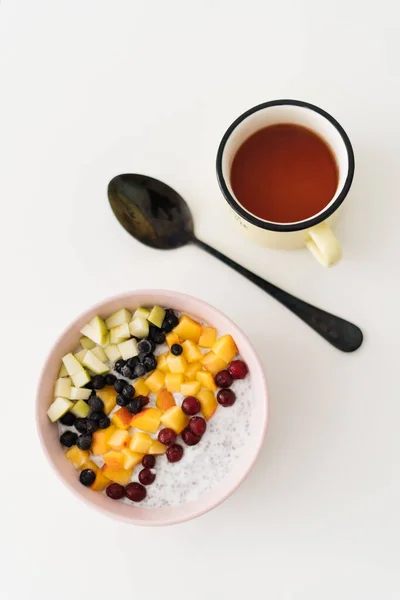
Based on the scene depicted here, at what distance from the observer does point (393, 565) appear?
1.32 m

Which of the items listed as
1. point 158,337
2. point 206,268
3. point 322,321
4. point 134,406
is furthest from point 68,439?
point 322,321

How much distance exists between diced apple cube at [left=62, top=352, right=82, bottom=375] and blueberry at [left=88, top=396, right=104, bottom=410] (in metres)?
0.06

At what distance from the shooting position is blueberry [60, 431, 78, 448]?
1289mm

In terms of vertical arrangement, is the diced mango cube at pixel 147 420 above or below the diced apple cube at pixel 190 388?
below

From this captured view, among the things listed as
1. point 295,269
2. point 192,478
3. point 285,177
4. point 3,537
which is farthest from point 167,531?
point 285,177

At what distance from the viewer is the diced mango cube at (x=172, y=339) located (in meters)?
1.30

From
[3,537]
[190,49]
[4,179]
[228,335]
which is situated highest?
[190,49]

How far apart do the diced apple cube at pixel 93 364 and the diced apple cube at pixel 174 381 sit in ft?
0.38

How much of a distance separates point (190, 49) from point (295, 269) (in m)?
0.48

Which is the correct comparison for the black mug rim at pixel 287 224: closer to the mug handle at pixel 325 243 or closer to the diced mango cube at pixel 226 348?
the mug handle at pixel 325 243

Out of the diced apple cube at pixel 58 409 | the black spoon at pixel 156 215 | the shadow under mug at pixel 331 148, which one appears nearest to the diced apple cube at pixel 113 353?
the diced apple cube at pixel 58 409

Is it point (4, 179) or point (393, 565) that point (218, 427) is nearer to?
point (393, 565)

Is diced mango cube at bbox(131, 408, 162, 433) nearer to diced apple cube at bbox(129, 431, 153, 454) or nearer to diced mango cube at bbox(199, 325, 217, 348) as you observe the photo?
diced apple cube at bbox(129, 431, 153, 454)

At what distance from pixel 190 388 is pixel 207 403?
39 millimetres
